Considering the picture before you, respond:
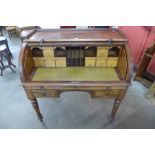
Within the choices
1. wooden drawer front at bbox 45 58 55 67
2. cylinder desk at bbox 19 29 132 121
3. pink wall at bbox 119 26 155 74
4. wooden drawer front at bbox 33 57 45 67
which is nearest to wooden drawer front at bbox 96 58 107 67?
cylinder desk at bbox 19 29 132 121

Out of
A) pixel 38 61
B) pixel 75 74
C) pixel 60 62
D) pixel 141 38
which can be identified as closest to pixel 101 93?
pixel 75 74

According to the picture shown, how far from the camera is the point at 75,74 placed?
153cm

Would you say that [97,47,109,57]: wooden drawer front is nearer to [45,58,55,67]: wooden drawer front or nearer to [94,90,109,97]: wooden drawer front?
[94,90,109,97]: wooden drawer front

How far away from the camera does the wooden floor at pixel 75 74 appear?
1461 mm

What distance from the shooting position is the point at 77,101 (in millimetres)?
2359

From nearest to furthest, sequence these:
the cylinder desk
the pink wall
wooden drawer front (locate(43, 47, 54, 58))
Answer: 1. the cylinder desk
2. wooden drawer front (locate(43, 47, 54, 58))
3. the pink wall

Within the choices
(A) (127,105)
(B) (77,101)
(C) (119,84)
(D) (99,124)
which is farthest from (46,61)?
(A) (127,105)

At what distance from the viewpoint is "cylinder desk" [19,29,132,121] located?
137 centimetres

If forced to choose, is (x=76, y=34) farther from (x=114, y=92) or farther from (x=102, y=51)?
(x=114, y=92)

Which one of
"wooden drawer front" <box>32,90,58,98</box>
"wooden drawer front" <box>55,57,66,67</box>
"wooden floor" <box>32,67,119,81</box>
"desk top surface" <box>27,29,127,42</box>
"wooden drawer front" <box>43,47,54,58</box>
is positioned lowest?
→ "wooden drawer front" <box>32,90,58,98</box>

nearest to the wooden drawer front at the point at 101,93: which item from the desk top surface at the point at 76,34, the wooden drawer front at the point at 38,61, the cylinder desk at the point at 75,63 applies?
the cylinder desk at the point at 75,63

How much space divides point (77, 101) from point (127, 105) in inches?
34.1

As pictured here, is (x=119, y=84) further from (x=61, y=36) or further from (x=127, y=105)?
(x=127, y=105)

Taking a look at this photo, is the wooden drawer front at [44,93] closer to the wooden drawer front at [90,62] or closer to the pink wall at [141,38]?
the wooden drawer front at [90,62]
